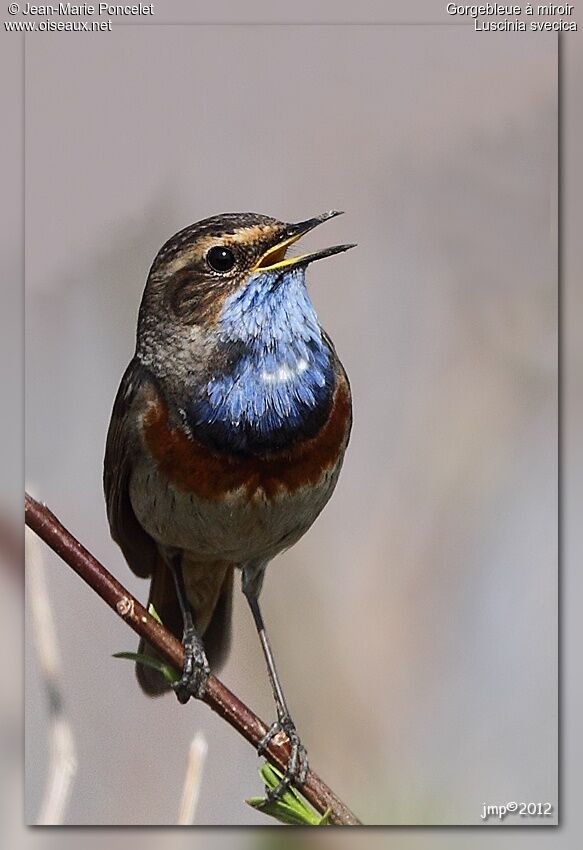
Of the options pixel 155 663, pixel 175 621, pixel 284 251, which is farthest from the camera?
pixel 175 621

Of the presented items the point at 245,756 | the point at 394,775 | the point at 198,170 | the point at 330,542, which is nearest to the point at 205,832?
the point at 245,756

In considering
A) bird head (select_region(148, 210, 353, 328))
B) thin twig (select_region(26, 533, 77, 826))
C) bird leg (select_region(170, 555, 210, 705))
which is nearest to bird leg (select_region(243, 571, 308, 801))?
bird leg (select_region(170, 555, 210, 705))

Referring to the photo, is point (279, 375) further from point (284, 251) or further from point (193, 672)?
point (193, 672)

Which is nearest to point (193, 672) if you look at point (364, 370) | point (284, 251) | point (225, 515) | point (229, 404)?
point (225, 515)

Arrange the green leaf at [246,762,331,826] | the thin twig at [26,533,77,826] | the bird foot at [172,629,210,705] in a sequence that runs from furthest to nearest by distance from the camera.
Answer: the thin twig at [26,533,77,826]
the bird foot at [172,629,210,705]
the green leaf at [246,762,331,826]

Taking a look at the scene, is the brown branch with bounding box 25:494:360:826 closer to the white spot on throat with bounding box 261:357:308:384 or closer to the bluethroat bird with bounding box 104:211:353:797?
the bluethroat bird with bounding box 104:211:353:797

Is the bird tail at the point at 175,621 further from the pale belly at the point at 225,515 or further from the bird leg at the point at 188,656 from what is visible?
the pale belly at the point at 225,515
